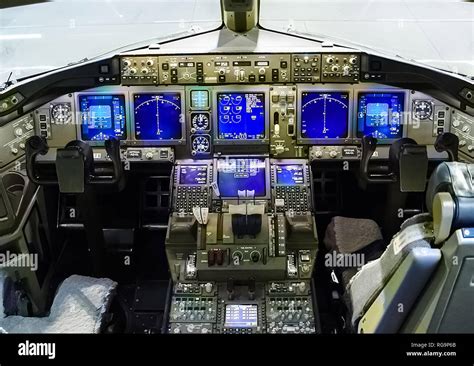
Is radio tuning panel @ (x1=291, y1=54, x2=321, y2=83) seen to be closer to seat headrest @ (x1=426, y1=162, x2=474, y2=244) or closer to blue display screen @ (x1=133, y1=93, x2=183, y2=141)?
blue display screen @ (x1=133, y1=93, x2=183, y2=141)

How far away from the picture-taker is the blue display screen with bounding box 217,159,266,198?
394 cm

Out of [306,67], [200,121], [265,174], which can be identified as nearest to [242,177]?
[265,174]

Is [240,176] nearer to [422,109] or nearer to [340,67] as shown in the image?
[340,67]

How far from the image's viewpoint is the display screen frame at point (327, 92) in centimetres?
406

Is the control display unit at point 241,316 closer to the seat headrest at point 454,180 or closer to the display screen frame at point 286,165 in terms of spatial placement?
the display screen frame at point 286,165

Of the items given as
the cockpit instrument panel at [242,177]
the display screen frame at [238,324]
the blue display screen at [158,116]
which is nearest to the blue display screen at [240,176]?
the cockpit instrument panel at [242,177]

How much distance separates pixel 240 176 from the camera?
4.00 meters

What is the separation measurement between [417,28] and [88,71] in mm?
6284

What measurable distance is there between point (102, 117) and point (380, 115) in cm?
157

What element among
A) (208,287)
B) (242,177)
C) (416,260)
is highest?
(416,260)

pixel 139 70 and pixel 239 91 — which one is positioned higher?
pixel 139 70

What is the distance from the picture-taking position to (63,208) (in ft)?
13.8

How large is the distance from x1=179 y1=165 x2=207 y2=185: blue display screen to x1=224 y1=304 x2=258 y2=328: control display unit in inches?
34.8

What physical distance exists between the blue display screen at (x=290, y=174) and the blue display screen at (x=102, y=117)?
2.99 ft
